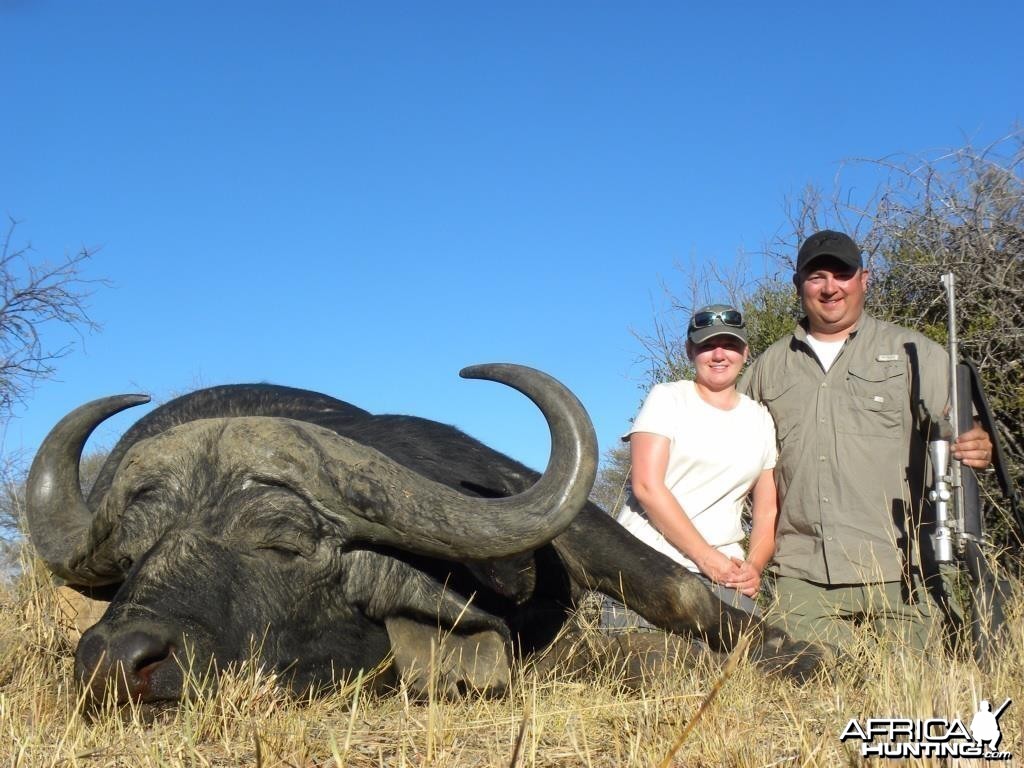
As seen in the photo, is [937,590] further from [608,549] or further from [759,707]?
[759,707]

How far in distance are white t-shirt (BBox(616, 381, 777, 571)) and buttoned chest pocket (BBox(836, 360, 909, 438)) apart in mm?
447

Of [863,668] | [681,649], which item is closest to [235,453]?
[681,649]

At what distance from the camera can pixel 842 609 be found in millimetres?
4836

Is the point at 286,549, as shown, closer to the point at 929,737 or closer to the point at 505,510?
the point at 505,510

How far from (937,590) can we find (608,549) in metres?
1.61

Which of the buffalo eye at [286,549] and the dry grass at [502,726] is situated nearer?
the dry grass at [502,726]

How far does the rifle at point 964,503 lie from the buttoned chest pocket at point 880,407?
0.27 metres

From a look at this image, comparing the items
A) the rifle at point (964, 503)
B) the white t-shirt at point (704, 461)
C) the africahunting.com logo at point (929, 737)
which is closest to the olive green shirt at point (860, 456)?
the rifle at point (964, 503)

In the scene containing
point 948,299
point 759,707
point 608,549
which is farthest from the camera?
point 948,299

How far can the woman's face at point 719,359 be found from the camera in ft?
15.8

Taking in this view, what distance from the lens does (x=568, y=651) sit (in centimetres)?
443

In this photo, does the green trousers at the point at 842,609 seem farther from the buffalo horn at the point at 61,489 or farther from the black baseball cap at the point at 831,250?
the buffalo horn at the point at 61,489

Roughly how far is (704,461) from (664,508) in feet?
1.00

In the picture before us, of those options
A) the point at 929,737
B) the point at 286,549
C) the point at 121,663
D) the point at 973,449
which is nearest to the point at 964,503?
the point at 973,449
